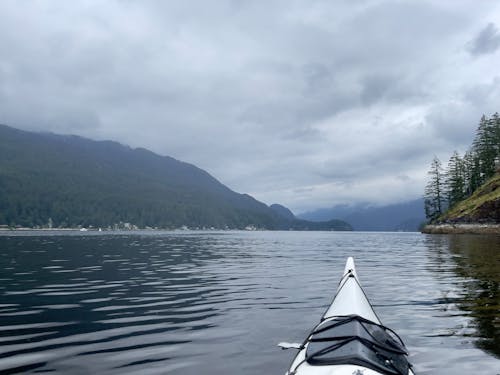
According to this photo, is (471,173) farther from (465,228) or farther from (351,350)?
(351,350)

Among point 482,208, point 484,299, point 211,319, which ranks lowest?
point 211,319

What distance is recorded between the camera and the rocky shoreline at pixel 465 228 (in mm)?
85287

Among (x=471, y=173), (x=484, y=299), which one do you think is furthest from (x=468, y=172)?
(x=484, y=299)

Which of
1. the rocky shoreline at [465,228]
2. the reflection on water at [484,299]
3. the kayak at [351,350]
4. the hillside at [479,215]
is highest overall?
the hillside at [479,215]

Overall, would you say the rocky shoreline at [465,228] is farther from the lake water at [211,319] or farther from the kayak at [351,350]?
the kayak at [351,350]

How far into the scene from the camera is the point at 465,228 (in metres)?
95.3

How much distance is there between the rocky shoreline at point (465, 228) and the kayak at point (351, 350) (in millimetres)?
87958

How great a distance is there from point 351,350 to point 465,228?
101 meters

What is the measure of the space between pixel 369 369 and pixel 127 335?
904 cm

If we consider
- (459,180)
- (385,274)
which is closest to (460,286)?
(385,274)

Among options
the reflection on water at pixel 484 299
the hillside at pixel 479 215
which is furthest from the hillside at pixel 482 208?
the reflection on water at pixel 484 299

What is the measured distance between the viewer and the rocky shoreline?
85.3 meters

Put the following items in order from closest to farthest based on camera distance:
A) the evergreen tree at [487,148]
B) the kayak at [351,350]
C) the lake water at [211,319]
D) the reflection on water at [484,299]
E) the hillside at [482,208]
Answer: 1. the kayak at [351,350]
2. the lake water at [211,319]
3. the reflection on water at [484,299]
4. the hillside at [482,208]
5. the evergreen tree at [487,148]

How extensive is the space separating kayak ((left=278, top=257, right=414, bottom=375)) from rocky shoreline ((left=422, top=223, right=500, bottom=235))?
8796 centimetres
